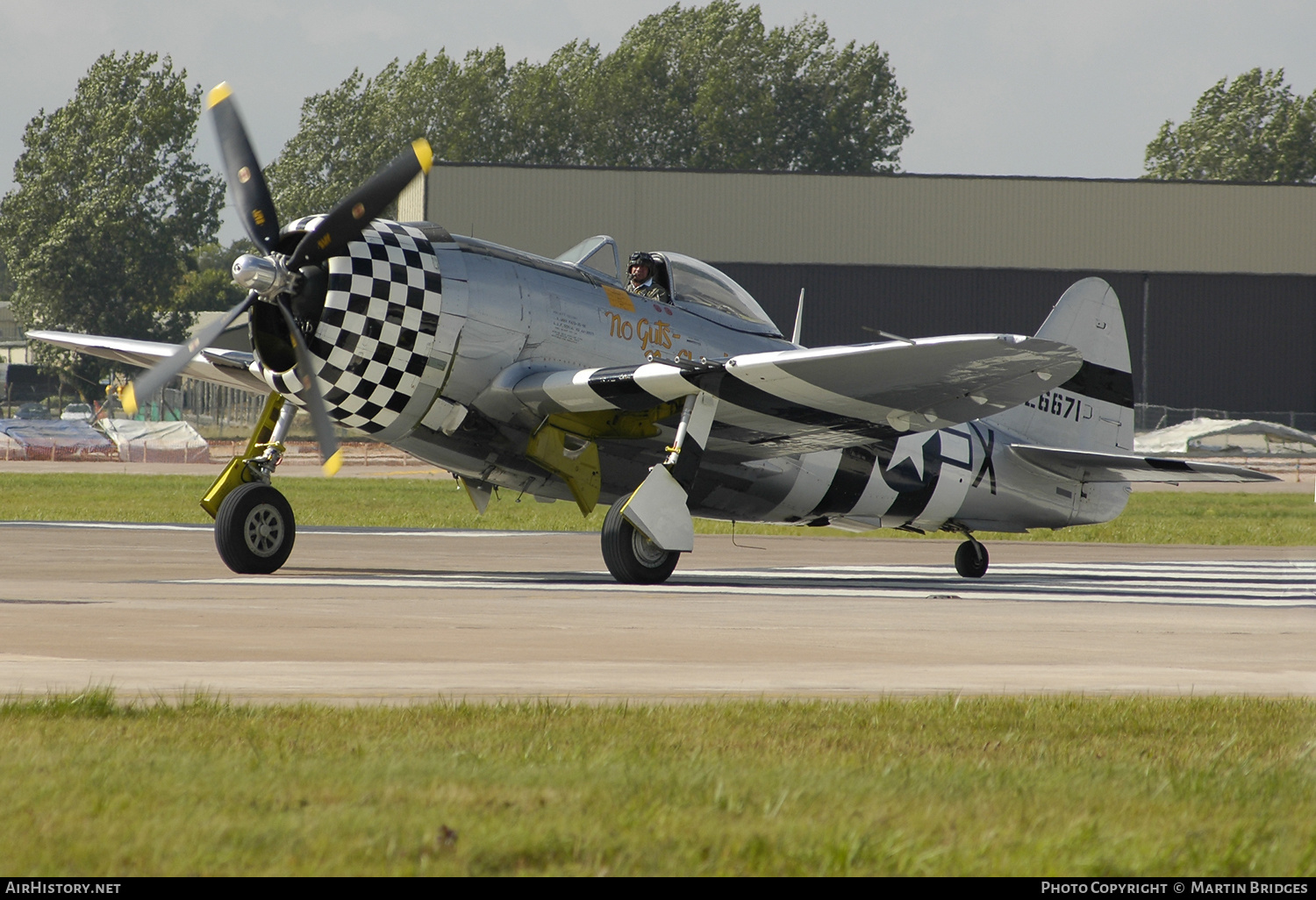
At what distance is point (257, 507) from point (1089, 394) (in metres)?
9.51

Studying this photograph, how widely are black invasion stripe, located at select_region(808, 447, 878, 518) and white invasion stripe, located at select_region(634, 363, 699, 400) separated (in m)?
3.02

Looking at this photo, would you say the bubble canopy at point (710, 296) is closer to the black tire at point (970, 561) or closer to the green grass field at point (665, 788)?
the black tire at point (970, 561)

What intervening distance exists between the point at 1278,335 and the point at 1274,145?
48866 mm

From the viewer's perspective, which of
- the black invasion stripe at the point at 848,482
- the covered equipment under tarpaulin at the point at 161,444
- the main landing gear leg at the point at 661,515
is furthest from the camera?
the covered equipment under tarpaulin at the point at 161,444

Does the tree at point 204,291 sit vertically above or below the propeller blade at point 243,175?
above

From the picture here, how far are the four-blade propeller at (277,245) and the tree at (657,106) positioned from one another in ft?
311

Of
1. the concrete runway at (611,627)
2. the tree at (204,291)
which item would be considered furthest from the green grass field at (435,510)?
the tree at (204,291)

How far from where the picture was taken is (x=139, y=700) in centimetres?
572

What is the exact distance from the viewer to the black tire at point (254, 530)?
1281 cm

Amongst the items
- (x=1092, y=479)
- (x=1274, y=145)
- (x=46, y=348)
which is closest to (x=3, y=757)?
(x=1092, y=479)

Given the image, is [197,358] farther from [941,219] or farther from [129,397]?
[941,219]

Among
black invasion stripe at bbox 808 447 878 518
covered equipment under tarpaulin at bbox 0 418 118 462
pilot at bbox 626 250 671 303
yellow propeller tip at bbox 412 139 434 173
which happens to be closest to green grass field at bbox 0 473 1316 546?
black invasion stripe at bbox 808 447 878 518

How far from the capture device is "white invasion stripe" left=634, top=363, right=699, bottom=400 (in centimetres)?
1236

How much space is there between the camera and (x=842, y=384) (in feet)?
41.0
